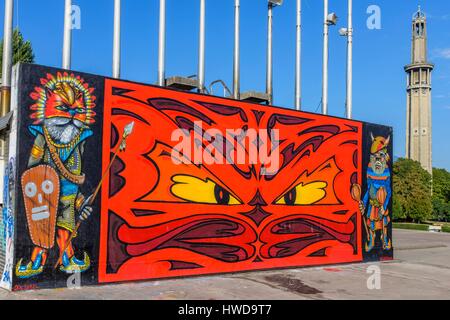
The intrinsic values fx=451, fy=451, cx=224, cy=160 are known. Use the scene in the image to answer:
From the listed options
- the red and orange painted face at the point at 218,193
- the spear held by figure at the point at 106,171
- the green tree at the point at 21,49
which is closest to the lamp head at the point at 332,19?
the red and orange painted face at the point at 218,193

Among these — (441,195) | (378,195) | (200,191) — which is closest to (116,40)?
(200,191)

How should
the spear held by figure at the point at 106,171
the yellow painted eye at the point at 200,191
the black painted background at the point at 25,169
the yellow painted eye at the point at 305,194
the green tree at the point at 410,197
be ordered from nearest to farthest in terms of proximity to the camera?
the black painted background at the point at 25,169 → the spear held by figure at the point at 106,171 → the yellow painted eye at the point at 200,191 → the yellow painted eye at the point at 305,194 → the green tree at the point at 410,197

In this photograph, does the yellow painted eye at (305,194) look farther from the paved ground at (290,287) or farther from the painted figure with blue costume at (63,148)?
the painted figure with blue costume at (63,148)

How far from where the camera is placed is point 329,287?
12.1 m

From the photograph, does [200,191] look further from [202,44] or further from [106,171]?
[202,44]

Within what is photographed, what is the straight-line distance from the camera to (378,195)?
17859 mm

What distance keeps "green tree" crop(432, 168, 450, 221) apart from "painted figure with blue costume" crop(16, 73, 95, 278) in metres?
82.3

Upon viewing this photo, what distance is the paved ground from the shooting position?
1012cm

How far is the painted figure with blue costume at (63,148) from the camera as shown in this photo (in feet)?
33.2

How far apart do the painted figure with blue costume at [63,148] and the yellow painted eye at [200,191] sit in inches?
99.7

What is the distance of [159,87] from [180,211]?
3400 mm

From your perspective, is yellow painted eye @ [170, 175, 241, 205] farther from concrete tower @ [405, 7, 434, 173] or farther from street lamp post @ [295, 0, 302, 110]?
concrete tower @ [405, 7, 434, 173]

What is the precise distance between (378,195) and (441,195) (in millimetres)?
83892

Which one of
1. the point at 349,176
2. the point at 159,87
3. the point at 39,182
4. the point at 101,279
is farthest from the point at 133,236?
the point at 349,176
